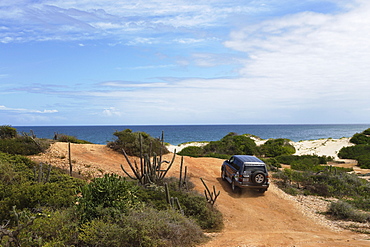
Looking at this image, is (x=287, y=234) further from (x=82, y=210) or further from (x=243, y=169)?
(x=82, y=210)

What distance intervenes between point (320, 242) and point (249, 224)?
11.8 ft

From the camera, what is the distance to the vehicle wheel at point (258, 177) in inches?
568

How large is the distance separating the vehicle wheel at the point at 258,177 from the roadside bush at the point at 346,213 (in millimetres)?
3251

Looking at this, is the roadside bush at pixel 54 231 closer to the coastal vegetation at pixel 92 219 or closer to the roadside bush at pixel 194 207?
the coastal vegetation at pixel 92 219

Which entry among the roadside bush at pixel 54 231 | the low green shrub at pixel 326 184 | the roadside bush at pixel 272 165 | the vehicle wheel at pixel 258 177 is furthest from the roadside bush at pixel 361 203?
the roadside bush at pixel 54 231

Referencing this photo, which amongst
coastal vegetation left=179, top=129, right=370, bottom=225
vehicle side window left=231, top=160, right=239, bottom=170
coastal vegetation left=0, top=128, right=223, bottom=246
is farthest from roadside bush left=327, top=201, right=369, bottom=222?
coastal vegetation left=0, top=128, right=223, bottom=246

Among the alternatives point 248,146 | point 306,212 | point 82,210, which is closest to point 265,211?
point 306,212

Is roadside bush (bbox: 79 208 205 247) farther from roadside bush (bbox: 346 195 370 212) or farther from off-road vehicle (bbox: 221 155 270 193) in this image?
roadside bush (bbox: 346 195 370 212)

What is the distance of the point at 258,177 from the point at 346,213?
4.07 metres

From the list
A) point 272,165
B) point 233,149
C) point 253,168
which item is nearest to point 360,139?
point 233,149

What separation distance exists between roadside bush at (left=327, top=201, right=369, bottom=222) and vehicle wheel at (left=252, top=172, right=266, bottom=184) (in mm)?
3251

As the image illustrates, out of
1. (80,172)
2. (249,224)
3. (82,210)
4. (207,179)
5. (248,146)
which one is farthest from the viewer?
(248,146)

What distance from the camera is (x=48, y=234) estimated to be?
6613mm

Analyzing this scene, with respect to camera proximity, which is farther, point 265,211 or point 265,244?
point 265,211
